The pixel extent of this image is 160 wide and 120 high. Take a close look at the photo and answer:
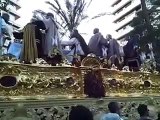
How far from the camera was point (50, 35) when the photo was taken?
36.7ft

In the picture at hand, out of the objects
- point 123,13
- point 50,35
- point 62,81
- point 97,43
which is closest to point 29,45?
point 50,35

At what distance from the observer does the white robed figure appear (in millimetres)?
10961

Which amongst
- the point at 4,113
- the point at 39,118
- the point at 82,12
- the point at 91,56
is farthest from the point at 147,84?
the point at 82,12

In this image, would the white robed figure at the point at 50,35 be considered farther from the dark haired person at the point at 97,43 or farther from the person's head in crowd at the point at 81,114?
the person's head in crowd at the point at 81,114

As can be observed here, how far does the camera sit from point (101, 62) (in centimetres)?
1073

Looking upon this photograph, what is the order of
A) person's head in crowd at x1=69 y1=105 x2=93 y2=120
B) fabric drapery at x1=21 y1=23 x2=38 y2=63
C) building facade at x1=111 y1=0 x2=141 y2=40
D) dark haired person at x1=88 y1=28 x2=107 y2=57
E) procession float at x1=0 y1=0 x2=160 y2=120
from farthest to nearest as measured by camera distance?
building facade at x1=111 y1=0 x2=141 y2=40 < dark haired person at x1=88 y1=28 x2=107 y2=57 < fabric drapery at x1=21 y1=23 x2=38 y2=63 < procession float at x1=0 y1=0 x2=160 y2=120 < person's head in crowd at x1=69 y1=105 x2=93 y2=120

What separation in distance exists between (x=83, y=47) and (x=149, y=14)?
612 centimetres

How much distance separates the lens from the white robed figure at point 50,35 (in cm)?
1096

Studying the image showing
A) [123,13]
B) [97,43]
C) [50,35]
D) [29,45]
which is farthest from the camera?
[123,13]

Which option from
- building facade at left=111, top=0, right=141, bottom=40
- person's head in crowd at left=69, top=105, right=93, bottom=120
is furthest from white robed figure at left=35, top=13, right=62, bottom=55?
building facade at left=111, top=0, right=141, bottom=40

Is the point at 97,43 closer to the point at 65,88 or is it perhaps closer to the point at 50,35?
the point at 50,35

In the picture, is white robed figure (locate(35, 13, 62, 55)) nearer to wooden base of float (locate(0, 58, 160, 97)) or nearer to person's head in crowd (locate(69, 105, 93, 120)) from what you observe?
wooden base of float (locate(0, 58, 160, 97))

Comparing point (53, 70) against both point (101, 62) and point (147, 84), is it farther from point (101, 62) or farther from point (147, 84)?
point (147, 84)

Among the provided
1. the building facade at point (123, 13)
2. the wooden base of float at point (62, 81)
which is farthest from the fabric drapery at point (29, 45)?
the building facade at point (123, 13)
